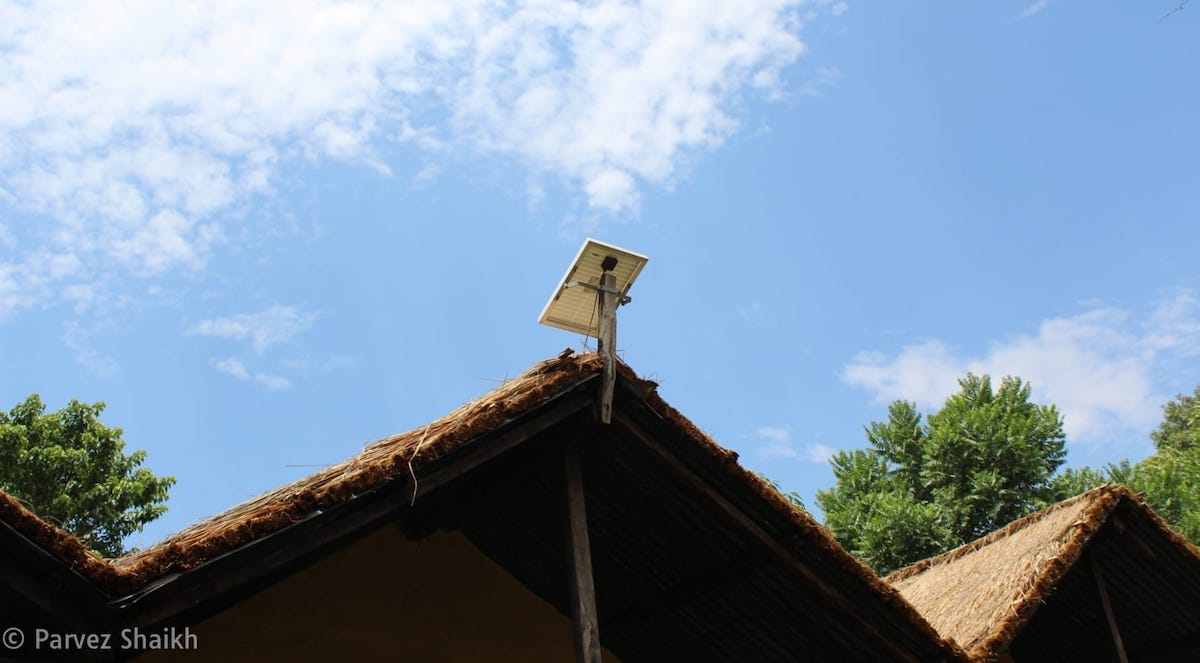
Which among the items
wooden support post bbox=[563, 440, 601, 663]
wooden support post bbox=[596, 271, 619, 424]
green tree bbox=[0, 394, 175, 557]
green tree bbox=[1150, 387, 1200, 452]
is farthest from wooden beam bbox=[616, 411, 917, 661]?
green tree bbox=[1150, 387, 1200, 452]

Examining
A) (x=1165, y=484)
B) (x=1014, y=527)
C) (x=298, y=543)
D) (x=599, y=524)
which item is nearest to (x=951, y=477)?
(x=1165, y=484)

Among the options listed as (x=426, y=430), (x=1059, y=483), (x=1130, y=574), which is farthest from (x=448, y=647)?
(x=1059, y=483)

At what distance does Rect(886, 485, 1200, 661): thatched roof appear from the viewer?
659cm

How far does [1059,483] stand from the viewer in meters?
17.7

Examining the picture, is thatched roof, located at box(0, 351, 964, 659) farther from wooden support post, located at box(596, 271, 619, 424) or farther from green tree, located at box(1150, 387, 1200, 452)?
green tree, located at box(1150, 387, 1200, 452)

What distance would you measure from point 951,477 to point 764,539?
1431 cm

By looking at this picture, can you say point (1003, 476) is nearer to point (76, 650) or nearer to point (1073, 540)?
point (1073, 540)

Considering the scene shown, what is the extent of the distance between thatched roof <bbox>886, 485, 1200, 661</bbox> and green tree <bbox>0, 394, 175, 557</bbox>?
40.3 ft

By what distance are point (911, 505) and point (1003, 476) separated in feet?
5.50

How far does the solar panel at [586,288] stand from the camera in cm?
475

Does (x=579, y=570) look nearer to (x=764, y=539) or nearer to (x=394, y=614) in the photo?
(x=764, y=539)

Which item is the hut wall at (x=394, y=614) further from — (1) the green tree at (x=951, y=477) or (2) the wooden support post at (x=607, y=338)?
(1) the green tree at (x=951, y=477)

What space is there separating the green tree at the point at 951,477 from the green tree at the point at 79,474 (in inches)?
483

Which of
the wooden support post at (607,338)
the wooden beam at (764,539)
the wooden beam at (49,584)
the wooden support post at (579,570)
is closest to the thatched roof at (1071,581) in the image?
the wooden beam at (764,539)
